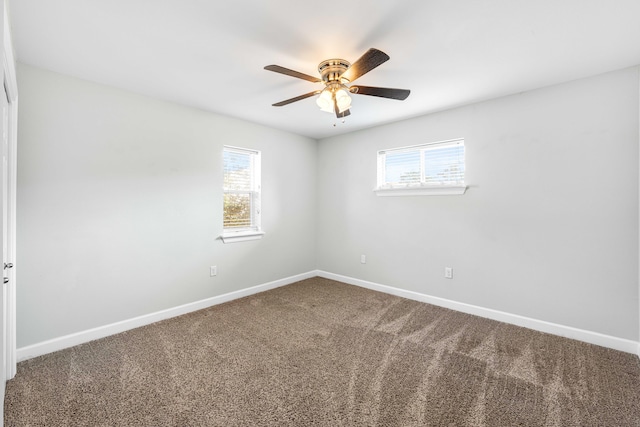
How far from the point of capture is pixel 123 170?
111 inches

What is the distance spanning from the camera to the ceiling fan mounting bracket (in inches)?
84.7

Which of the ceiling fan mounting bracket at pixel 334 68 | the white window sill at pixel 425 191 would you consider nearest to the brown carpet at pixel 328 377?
the white window sill at pixel 425 191

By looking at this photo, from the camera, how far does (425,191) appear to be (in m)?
3.61

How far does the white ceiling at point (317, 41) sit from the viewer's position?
1.71 meters

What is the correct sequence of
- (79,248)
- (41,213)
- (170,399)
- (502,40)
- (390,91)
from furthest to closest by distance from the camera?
(79,248), (41,213), (390,91), (502,40), (170,399)

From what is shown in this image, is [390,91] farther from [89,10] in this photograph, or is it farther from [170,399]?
[170,399]

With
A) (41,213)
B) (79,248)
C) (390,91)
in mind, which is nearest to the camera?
(390,91)

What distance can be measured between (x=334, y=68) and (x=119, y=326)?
2947 mm

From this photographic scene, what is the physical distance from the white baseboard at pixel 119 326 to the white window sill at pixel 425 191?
6.78ft

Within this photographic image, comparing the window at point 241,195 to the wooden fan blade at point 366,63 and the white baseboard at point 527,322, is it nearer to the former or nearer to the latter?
the white baseboard at point 527,322

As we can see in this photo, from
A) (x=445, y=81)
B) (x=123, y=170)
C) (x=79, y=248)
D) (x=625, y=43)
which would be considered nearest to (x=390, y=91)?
(x=445, y=81)

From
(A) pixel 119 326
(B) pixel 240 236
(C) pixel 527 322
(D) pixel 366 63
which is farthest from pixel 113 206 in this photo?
(C) pixel 527 322

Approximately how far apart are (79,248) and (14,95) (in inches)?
48.6

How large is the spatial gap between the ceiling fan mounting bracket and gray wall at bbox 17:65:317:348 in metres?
1.82
